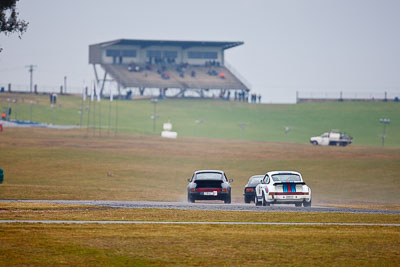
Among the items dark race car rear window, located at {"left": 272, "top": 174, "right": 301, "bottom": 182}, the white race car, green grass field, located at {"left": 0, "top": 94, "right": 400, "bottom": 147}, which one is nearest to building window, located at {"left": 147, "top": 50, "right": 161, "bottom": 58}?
green grass field, located at {"left": 0, "top": 94, "right": 400, "bottom": 147}

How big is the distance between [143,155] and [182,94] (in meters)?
83.8

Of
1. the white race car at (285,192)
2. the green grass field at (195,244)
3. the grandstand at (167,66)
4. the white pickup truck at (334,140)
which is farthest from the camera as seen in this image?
the grandstand at (167,66)

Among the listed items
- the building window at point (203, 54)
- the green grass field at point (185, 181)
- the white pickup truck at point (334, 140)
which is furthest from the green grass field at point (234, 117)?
the building window at point (203, 54)

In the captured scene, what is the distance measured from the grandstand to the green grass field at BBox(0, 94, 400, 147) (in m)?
7.13

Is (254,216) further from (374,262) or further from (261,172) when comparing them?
(261,172)

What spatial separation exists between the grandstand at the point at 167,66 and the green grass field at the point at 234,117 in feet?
23.4

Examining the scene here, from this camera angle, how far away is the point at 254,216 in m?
28.5

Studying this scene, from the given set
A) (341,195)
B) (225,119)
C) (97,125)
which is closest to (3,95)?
(97,125)

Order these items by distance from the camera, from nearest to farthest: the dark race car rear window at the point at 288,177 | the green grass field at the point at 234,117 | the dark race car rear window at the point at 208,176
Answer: the dark race car rear window at the point at 288,177 → the dark race car rear window at the point at 208,176 → the green grass field at the point at 234,117

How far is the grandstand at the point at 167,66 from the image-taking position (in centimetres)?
15825

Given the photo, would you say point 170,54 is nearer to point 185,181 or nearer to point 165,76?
point 165,76

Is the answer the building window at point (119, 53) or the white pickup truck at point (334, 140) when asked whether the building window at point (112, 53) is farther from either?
the white pickup truck at point (334, 140)

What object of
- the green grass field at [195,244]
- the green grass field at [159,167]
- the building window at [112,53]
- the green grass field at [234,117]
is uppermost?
the building window at [112,53]

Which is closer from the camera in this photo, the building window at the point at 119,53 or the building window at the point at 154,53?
the building window at the point at 119,53
